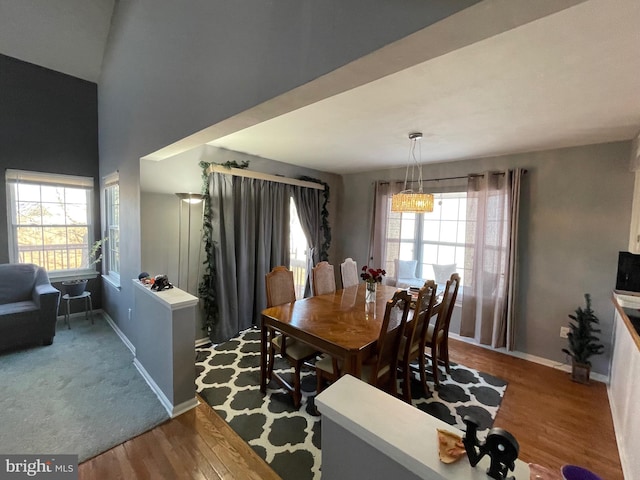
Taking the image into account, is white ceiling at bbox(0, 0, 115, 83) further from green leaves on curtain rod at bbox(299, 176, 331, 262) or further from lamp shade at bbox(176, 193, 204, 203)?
green leaves on curtain rod at bbox(299, 176, 331, 262)

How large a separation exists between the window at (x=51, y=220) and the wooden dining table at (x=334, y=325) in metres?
3.60

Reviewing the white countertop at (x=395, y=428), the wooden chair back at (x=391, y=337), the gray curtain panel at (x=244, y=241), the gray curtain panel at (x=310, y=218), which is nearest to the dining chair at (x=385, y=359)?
the wooden chair back at (x=391, y=337)

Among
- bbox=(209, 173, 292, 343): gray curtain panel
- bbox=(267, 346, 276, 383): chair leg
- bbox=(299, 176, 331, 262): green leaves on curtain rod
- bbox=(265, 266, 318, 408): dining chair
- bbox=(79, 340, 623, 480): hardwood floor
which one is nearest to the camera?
bbox=(79, 340, 623, 480): hardwood floor

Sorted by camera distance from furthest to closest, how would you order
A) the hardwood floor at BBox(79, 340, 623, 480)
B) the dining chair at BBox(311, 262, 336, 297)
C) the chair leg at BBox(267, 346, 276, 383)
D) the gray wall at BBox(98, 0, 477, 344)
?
the dining chair at BBox(311, 262, 336, 297)
the chair leg at BBox(267, 346, 276, 383)
the hardwood floor at BBox(79, 340, 623, 480)
the gray wall at BBox(98, 0, 477, 344)

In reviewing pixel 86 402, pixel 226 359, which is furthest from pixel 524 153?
pixel 86 402

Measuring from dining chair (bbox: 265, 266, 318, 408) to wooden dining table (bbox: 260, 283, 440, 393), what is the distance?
4.4 inches

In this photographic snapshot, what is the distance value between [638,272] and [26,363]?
602 centimetres

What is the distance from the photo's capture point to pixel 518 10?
68cm

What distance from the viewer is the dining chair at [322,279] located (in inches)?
122

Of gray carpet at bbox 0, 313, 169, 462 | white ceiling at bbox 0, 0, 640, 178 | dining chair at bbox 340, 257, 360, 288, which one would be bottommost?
gray carpet at bbox 0, 313, 169, 462

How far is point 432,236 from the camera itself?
13.2 feet

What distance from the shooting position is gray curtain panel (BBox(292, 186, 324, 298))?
431cm

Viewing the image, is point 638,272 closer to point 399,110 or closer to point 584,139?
point 584,139

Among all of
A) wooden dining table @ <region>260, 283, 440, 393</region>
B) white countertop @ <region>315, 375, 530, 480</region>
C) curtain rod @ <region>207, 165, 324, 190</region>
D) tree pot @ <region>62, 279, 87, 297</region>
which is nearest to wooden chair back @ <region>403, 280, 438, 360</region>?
wooden dining table @ <region>260, 283, 440, 393</region>
